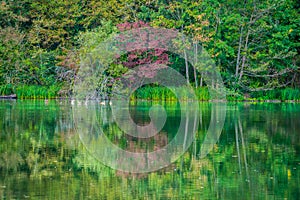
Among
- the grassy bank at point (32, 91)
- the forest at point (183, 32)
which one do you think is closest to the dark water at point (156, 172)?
the forest at point (183, 32)

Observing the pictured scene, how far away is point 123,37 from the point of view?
2594 centimetres

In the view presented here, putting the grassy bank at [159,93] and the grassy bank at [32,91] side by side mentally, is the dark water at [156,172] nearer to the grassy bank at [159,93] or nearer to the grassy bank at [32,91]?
the grassy bank at [159,93]

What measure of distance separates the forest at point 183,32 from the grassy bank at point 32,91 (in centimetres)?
2

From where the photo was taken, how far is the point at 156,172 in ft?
26.8

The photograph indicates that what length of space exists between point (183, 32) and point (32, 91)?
261 inches

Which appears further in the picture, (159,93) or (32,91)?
(32,91)

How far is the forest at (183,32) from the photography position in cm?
2523

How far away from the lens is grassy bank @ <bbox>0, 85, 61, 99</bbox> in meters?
26.2

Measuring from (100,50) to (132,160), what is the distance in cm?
1653

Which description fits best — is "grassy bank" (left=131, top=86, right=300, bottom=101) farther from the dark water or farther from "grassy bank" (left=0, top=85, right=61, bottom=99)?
the dark water

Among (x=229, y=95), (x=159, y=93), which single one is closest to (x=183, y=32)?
(x=159, y=93)

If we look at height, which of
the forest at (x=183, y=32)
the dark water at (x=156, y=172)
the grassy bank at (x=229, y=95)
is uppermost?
the forest at (x=183, y=32)

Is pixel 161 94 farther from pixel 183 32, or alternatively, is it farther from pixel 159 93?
pixel 183 32

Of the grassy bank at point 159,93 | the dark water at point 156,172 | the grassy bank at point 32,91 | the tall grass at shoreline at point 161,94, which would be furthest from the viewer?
the grassy bank at point 32,91
